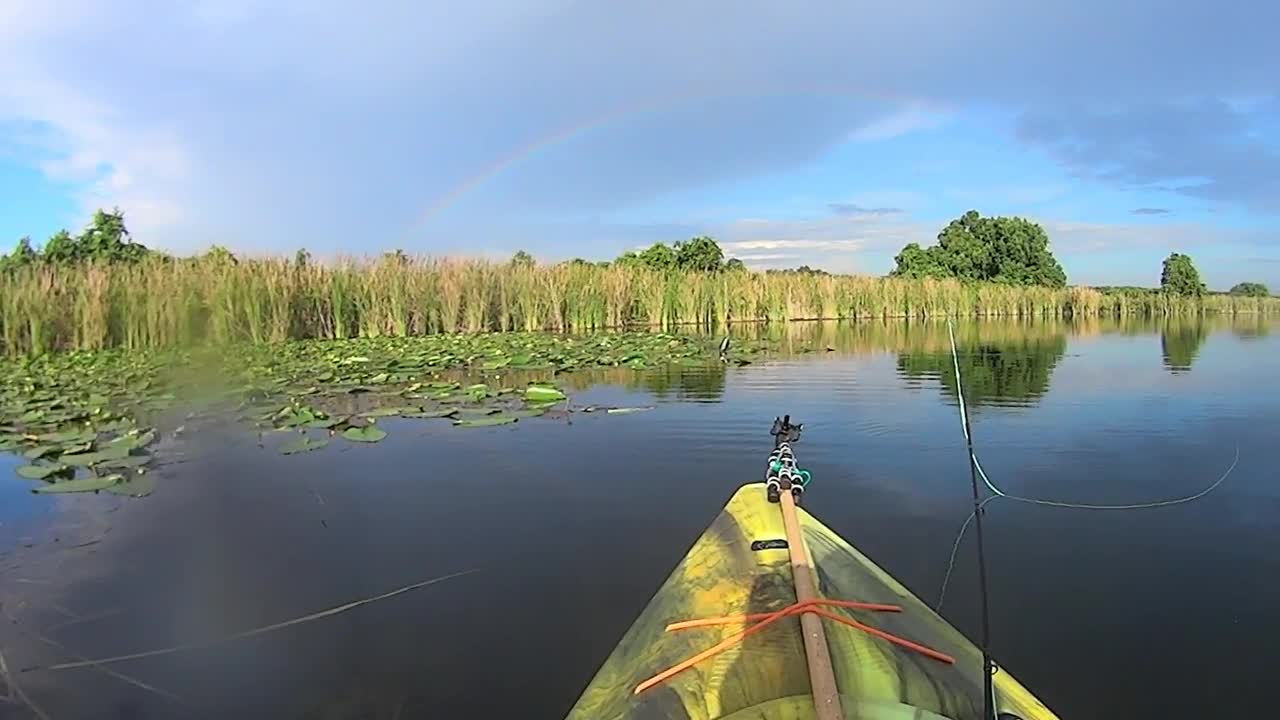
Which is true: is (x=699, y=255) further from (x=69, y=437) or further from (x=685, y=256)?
(x=69, y=437)

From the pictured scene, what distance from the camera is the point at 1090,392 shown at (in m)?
9.77

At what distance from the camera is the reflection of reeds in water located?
798 centimetres

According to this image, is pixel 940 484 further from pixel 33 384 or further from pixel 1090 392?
pixel 33 384

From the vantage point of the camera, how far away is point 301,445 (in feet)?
21.8

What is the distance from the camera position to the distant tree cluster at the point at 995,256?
47094mm

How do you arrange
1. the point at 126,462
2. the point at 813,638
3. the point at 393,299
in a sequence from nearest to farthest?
the point at 813,638
the point at 126,462
the point at 393,299

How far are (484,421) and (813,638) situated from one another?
588 cm

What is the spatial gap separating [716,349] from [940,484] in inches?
389

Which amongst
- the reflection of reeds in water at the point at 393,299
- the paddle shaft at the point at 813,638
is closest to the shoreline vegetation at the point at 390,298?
the reflection of reeds in water at the point at 393,299

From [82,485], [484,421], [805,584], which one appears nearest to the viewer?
[805,584]

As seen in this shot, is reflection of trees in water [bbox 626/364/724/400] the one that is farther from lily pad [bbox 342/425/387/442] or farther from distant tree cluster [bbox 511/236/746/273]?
distant tree cluster [bbox 511/236/746/273]

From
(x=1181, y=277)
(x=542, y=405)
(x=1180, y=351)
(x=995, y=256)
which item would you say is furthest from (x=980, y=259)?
(x=542, y=405)

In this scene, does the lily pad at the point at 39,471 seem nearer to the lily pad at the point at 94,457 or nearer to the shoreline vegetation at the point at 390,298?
the lily pad at the point at 94,457

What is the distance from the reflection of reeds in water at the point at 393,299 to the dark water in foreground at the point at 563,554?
1.24 meters
